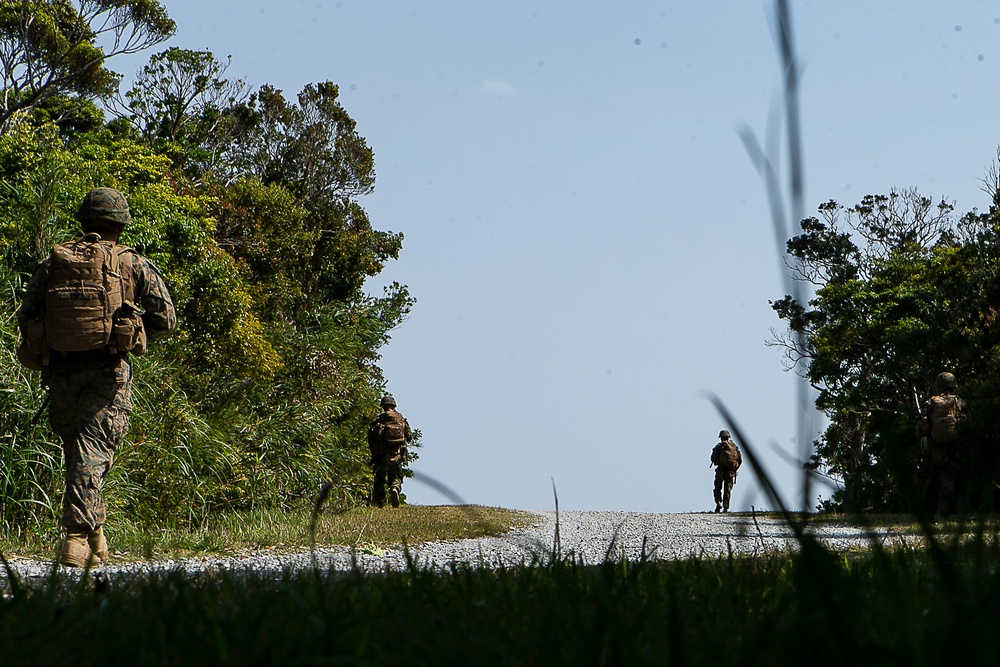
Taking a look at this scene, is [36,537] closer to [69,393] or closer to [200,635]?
[69,393]

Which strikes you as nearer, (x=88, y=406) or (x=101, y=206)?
(x=88, y=406)

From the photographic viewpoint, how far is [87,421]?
6672 mm

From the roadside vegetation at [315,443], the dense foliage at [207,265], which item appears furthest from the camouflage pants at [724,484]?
the dense foliage at [207,265]

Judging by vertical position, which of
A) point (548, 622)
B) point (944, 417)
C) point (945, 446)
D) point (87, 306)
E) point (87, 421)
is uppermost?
point (944, 417)

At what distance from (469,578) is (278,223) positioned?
23997mm

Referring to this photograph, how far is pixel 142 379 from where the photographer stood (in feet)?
36.5

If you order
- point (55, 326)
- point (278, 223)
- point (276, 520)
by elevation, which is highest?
point (278, 223)

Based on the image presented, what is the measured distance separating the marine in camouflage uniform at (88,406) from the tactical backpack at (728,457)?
20.1 meters

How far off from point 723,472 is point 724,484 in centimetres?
48

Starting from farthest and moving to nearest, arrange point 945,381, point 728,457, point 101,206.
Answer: point 728,457 → point 945,381 → point 101,206

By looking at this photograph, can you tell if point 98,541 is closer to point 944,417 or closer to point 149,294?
point 149,294

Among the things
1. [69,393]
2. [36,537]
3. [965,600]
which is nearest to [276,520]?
[36,537]

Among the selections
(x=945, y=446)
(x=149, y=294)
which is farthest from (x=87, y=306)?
(x=945, y=446)

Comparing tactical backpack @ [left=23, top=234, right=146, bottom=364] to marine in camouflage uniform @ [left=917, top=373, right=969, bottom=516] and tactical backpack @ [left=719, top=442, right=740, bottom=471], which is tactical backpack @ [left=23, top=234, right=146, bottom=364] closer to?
marine in camouflage uniform @ [left=917, top=373, right=969, bottom=516]
